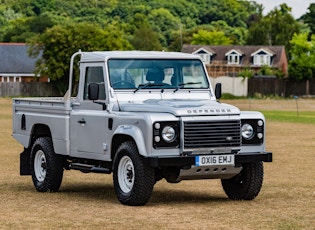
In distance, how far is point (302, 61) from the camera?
126m

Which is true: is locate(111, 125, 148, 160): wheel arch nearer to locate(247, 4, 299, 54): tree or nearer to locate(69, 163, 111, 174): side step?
locate(69, 163, 111, 174): side step

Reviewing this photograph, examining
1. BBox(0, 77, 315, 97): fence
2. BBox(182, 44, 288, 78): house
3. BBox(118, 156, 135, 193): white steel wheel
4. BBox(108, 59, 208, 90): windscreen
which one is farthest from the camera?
BBox(182, 44, 288, 78): house

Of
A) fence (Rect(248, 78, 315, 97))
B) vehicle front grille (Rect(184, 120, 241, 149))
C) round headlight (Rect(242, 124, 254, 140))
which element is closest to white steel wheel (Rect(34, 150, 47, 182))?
vehicle front grille (Rect(184, 120, 241, 149))

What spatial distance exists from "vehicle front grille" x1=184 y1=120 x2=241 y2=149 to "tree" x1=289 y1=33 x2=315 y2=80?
107 m

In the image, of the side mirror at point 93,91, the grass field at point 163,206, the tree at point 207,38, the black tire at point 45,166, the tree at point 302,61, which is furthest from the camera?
the tree at point 207,38

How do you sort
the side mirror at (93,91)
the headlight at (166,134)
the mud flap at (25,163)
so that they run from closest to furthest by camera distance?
the headlight at (166,134) < the side mirror at (93,91) < the mud flap at (25,163)

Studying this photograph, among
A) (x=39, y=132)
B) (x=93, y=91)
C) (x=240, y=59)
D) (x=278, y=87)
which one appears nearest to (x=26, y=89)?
(x=278, y=87)

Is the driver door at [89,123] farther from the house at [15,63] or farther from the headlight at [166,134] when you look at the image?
the house at [15,63]

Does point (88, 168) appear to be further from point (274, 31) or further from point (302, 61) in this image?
point (274, 31)

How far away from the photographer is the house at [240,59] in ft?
491

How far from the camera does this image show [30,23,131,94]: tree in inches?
4343

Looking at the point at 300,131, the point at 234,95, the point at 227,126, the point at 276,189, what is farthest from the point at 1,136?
the point at 234,95

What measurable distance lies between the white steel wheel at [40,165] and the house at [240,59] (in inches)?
5018

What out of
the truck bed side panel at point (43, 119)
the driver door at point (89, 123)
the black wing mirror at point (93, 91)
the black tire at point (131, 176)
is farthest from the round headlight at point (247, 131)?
the truck bed side panel at point (43, 119)
